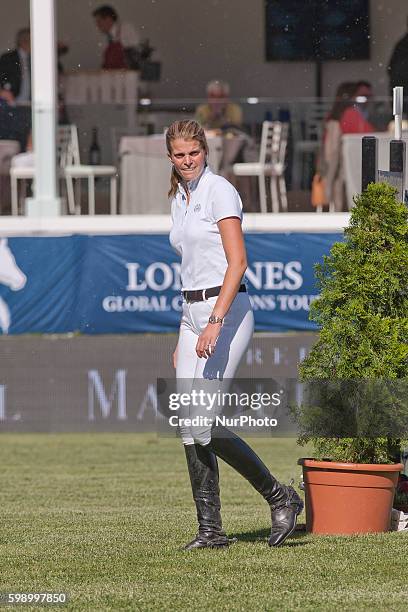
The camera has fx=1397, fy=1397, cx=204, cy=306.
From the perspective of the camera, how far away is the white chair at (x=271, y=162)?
47.9 ft

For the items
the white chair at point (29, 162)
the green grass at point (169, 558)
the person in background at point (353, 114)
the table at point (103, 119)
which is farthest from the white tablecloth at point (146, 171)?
the green grass at point (169, 558)

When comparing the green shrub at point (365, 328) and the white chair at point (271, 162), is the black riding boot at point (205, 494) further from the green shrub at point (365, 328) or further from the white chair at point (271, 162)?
the white chair at point (271, 162)

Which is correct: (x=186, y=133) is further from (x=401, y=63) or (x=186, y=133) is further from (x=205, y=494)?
(x=401, y=63)

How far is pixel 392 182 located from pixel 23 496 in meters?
3.70

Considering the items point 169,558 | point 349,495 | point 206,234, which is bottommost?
point 169,558

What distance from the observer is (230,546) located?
643 cm

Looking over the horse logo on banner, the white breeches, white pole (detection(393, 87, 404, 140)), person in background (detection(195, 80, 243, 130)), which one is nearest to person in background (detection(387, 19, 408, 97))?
person in background (detection(195, 80, 243, 130))

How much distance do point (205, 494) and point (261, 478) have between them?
264 millimetres

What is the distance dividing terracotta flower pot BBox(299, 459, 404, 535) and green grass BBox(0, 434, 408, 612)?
0.13 meters

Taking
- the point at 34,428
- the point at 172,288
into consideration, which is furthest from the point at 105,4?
the point at 34,428

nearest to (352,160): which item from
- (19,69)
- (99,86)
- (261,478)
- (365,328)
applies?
(99,86)

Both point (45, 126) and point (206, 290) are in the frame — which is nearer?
point (206, 290)

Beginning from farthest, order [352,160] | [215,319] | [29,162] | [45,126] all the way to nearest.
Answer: [29,162] < [45,126] < [352,160] < [215,319]

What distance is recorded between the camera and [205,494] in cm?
634
